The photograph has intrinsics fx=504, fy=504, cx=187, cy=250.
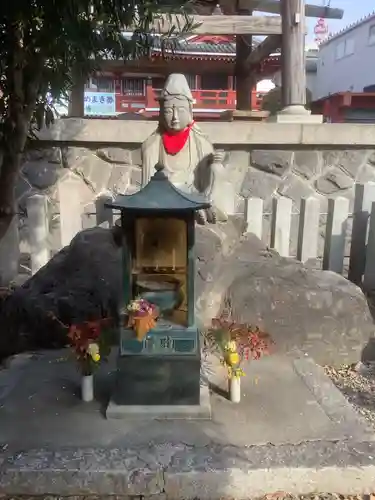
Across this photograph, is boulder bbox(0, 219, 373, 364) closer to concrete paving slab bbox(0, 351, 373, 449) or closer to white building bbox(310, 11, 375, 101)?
concrete paving slab bbox(0, 351, 373, 449)

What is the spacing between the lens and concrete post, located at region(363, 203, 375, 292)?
5176mm

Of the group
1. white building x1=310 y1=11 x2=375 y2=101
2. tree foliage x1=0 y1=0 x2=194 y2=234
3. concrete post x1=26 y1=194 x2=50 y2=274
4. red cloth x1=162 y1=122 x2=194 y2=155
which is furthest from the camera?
white building x1=310 y1=11 x2=375 y2=101

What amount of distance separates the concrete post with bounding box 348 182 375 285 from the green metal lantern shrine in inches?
120

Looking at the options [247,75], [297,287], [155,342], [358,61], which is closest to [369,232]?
[297,287]

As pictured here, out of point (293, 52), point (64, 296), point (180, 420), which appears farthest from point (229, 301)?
point (293, 52)

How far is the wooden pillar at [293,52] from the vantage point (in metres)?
6.24

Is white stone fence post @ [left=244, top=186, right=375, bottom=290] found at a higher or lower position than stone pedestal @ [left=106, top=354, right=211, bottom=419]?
higher

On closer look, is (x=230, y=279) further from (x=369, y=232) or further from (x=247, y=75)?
(x=247, y=75)

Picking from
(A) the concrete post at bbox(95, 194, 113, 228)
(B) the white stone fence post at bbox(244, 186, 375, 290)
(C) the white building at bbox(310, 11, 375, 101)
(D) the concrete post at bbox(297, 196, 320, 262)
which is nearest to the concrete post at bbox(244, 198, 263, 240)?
(B) the white stone fence post at bbox(244, 186, 375, 290)

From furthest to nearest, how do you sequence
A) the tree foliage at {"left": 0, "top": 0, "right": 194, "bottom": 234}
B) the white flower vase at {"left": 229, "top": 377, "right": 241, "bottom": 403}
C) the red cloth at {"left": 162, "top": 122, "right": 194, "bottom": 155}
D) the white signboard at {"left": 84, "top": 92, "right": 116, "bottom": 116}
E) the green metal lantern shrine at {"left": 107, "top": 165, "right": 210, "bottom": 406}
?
the white signboard at {"left": 84, "top": 92, "right": 116, "bottom": 116} → the red cloth at {"left": 162, "top": 122, "right": 194, "bottom": 155} → the white flower vase at {"left": 229, "top": 377, "right": 241, "bottom": 403} → the green metal lantern shrine at {"left": 107, "top": 165, "right": 210, "bottom": 406} → the tree foliage at {"left": 0, "top": 0, "right": 194, "bottom": 234}

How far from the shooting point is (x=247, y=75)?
9414 mm

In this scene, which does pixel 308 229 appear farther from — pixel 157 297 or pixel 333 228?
pixel 157 297

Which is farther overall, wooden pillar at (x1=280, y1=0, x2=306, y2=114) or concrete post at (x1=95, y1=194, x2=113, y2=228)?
wooden pillar at (x1=280, y1=0, x2=306, y2=114)

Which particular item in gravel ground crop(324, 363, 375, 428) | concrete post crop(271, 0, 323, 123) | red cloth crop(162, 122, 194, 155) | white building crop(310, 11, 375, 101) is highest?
white building crop(310, 11, 375, 101)
